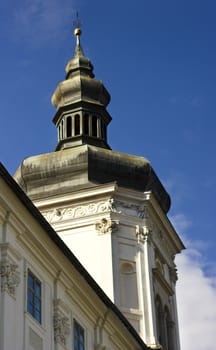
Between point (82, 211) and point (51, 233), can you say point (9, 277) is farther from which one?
point (82, 211)

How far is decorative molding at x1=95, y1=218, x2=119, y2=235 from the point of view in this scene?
36125mm

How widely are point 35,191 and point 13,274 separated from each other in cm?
1670

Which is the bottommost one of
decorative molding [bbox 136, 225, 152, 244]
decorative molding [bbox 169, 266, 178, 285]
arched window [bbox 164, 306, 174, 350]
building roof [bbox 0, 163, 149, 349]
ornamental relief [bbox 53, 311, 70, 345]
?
ornamental relief [bbox 53, 311, 70, 345]

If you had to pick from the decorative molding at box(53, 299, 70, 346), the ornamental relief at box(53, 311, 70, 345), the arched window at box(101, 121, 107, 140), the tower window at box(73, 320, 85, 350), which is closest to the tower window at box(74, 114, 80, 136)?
the arched window at box(101, 121, 107, 140)

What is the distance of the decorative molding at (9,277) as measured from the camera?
2103 cm

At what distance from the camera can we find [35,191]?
3806 cm

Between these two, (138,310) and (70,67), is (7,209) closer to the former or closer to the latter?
(138,310)

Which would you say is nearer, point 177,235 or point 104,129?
point 177,235

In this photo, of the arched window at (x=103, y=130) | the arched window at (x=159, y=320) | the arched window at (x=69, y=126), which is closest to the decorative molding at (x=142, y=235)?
the arched window at (x=159, y=320)

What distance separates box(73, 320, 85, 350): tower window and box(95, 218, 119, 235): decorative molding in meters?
10.6

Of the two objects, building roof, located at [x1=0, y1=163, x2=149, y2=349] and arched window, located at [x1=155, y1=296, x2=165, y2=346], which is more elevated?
arched window, located at [x1=155, y1=296, x2=165, y2=346]

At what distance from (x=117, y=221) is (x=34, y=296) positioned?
13.9m

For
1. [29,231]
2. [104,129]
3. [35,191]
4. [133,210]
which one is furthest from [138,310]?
[29,231]

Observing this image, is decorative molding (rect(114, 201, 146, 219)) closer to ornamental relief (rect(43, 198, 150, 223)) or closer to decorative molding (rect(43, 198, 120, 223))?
ornamental relief (rect(43, 198, 150, 223))
